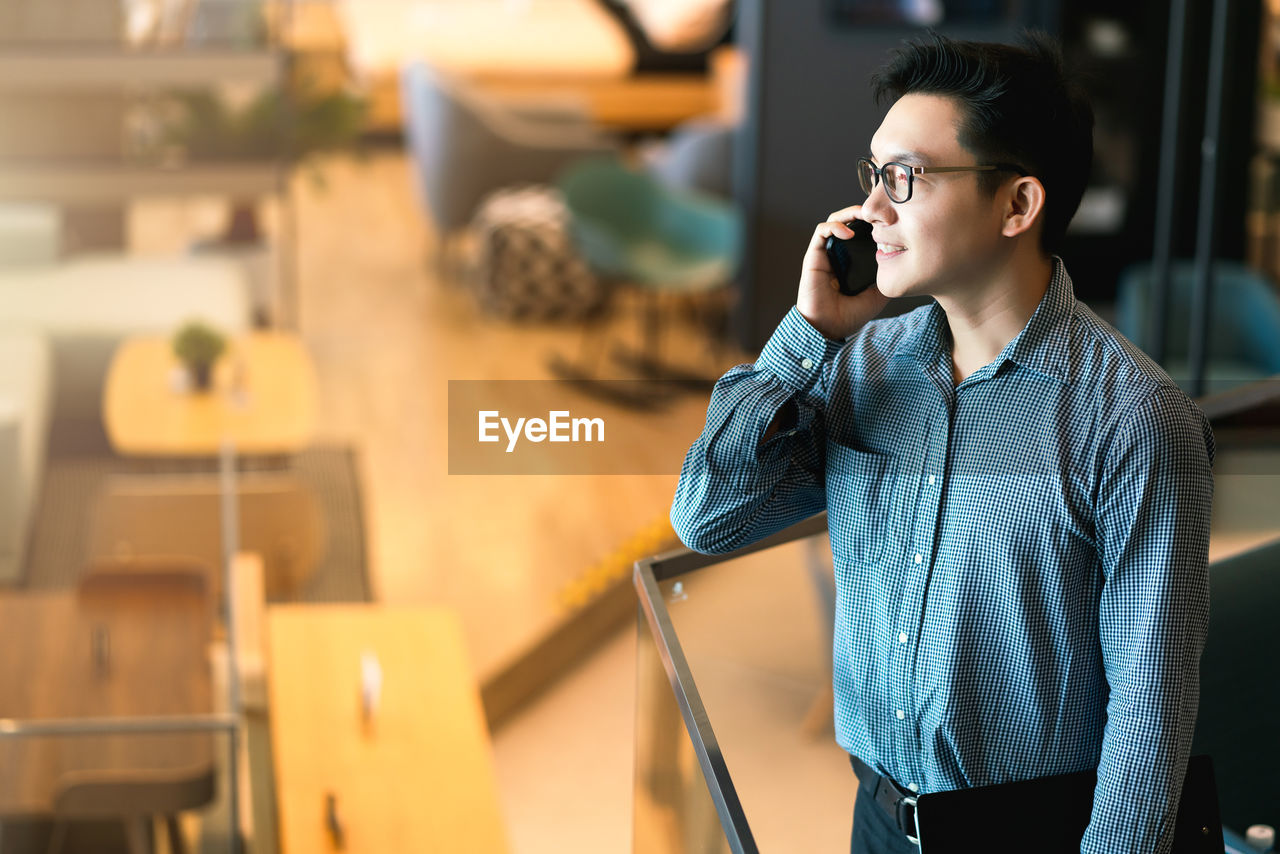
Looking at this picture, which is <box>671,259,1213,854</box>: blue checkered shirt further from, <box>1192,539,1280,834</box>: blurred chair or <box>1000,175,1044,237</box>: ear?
<box>1192,539,1280,834</box>: blurred chair

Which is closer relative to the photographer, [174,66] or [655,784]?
[655,784]

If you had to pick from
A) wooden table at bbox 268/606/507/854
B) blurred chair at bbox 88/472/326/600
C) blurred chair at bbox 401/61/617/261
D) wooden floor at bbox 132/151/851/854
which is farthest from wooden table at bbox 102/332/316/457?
blurred chair at bbox 401/61/617/261

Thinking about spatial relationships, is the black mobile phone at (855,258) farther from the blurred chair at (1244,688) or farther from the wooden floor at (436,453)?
the wooden floor at (436,453)

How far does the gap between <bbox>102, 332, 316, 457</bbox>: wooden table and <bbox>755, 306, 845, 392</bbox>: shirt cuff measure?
348cm

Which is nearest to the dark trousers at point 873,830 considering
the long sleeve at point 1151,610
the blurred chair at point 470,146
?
the long sleeve at point 1151,610

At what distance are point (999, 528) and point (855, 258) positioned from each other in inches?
9.0

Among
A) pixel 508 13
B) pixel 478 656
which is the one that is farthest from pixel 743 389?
pixel 508 13

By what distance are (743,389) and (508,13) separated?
302 inches

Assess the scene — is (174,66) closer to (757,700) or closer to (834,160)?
(834,160)

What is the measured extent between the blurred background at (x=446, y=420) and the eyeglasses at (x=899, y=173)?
10.8 inches

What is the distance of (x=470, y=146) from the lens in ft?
22.3

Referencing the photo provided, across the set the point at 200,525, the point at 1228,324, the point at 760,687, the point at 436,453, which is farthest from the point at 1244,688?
the point at 436,453

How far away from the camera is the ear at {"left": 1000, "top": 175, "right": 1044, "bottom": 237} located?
40.0 inches

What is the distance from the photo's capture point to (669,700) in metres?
1.33
